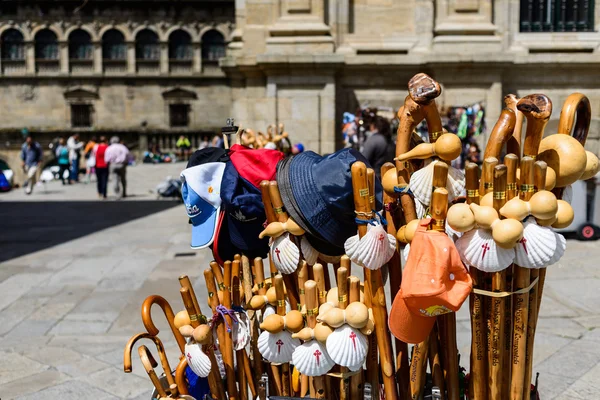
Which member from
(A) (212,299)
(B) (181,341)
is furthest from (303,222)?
(B) (181,341)

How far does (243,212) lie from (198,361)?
675 mm

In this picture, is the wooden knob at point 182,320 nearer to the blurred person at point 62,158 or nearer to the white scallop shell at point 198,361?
the white scallop shell at point 198,361

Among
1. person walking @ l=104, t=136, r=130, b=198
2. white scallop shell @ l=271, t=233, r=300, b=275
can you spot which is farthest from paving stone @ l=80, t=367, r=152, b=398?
person walking @ l=104, t=136, r=130, b=198

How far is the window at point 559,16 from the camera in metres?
10.3

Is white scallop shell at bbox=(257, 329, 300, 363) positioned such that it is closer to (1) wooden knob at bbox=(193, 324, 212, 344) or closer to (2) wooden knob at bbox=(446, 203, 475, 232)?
(1) wooden knob at bbox=(193, 324, 212, 344)

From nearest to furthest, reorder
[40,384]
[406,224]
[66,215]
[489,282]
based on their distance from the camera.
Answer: [489,282]
[406,224]
[40,384]
[66,215]

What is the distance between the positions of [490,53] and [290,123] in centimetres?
306

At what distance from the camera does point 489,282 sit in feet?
7.80

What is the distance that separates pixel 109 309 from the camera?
6176 mm

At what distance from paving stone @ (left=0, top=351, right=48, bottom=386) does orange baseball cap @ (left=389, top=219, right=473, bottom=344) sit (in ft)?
10.7

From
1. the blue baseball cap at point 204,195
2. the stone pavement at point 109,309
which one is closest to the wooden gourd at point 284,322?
the blue baseball cap at point 204,195

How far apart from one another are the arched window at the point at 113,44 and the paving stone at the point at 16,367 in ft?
130

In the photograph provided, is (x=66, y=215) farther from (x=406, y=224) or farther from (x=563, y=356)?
(x=406, y=224)

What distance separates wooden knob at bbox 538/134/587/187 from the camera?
92.4 inches
